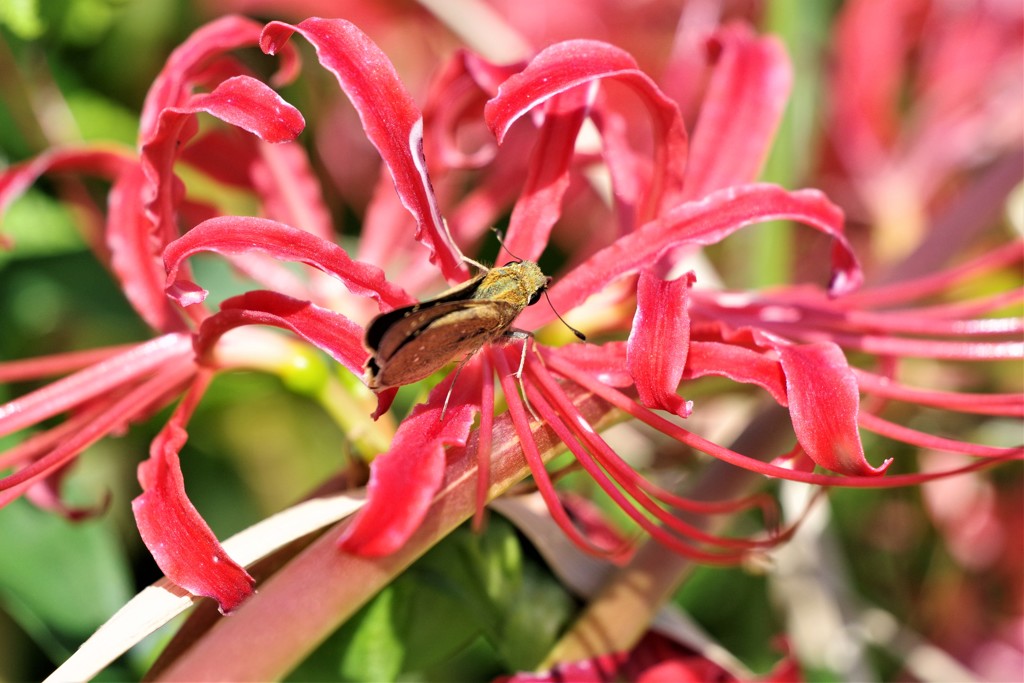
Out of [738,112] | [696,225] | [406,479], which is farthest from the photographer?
[738,112]

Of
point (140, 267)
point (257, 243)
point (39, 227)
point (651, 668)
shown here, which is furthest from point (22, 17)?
point (651, 668)

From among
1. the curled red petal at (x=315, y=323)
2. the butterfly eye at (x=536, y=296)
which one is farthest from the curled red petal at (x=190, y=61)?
the butterfly eye at (x=536, y=296)

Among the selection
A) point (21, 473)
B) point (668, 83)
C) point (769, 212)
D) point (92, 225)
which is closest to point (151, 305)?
point (21, 473)

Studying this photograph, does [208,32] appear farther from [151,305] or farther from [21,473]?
[21,473]

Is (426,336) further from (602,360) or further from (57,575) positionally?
(57,575)

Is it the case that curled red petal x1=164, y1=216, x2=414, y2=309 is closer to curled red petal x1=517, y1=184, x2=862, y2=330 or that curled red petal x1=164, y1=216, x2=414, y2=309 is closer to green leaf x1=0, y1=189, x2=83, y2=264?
curled red petal x1=517, y1=184, x2=862, y2=330

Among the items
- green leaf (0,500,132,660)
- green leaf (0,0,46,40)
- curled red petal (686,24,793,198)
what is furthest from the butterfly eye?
green leaf (0,0,46,40)
